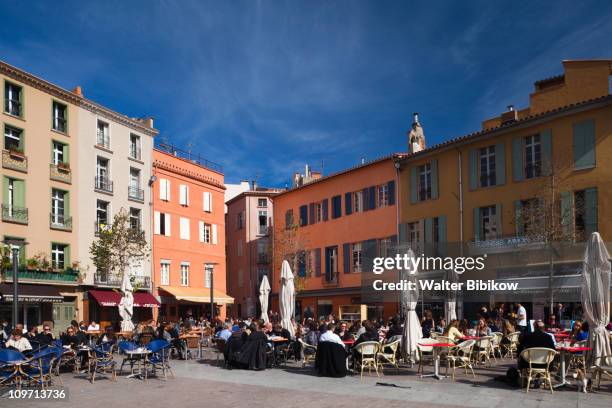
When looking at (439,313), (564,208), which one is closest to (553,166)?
(564,208)

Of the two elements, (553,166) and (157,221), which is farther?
(157,221)

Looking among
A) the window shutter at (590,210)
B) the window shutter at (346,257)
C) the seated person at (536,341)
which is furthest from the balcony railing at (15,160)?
the seated person at (536,341)

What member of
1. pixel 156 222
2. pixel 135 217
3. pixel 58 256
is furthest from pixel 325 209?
pixel 58 256

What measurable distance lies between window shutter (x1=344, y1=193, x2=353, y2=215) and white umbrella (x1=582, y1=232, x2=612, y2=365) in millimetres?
24132

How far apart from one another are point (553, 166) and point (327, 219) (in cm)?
1598

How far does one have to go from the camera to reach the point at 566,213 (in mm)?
24641

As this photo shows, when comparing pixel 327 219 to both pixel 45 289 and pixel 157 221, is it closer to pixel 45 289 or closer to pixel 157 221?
pixel 157 221

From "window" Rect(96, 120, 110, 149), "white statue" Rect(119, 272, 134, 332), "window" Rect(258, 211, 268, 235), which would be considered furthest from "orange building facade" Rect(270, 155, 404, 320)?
"window" Rect(96, 120, 110, 149)

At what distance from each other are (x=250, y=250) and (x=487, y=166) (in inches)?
1002

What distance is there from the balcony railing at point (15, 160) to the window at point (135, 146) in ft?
26.3

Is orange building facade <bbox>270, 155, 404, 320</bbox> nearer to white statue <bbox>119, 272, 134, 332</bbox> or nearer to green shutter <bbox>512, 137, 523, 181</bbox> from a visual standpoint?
green shutter <bbox>512, 137, 523, 181</bbox>

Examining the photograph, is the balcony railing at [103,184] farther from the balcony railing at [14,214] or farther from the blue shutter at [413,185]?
the blue shutter at [413,185]

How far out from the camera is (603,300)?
12945mm

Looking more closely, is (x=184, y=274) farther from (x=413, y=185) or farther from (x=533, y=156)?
(x=533, y=156)
